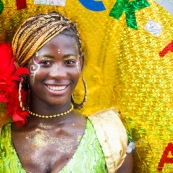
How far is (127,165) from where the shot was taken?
1.86 m

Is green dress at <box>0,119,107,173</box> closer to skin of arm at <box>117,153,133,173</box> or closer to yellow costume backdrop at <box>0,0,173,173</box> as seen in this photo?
skin of arm at <box>117,153,133,173</box>

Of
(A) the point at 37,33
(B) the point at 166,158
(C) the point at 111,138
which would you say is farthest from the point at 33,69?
(B) the point at 166,158

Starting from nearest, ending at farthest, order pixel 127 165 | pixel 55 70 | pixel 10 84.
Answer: pixel 55 70, pixel 10 84, pixel 127 165

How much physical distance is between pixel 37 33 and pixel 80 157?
0.44 meters

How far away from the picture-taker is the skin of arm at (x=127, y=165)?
185 cm

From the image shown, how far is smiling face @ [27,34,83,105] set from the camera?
1.63 metres

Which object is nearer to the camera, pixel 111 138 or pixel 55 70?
pixel 55 70

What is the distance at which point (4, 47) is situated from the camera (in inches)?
70.2

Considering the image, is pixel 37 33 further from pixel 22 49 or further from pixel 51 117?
pixel 51 117

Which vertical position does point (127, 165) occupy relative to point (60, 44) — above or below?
below

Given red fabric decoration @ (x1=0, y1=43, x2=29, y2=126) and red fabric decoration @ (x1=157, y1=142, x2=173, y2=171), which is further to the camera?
red fabric decoration @ (x1=157, y1=142, x2=173, y2=171)

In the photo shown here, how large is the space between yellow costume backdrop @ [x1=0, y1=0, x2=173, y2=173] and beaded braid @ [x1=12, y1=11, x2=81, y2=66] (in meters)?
0.20

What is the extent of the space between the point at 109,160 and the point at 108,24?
53 centimetres

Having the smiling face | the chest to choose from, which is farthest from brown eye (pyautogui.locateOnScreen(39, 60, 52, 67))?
the chest
